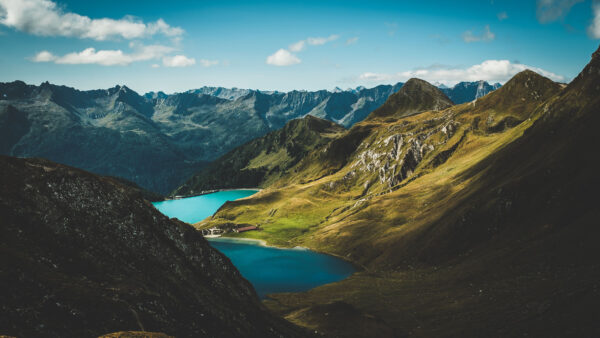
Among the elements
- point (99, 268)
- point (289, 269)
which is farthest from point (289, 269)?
point (99, 268)

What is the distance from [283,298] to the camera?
390 feet

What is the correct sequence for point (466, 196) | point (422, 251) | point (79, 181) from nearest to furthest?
point (79, 181)
point (422, 251)
point (466, 196)

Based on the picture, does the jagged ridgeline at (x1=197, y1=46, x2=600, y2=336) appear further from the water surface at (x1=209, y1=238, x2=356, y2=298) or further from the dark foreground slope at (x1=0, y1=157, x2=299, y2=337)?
the dark foreground slope at (x1=0, y1=157, x2=299, y2=337)

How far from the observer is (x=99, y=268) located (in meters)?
43.0

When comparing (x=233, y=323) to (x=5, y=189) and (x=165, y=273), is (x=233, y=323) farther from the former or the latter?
(x=5, y=189)

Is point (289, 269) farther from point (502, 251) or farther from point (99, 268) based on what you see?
point (99, 268)

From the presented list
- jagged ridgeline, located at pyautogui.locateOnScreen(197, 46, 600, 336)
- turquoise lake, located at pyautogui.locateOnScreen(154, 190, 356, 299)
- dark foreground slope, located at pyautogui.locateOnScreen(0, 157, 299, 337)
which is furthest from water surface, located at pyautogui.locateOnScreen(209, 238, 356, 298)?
dark foreground slope, located at pyautogui.locateOnScreen(0, 157, 299, 337)

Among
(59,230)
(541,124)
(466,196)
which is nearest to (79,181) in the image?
(59,230)

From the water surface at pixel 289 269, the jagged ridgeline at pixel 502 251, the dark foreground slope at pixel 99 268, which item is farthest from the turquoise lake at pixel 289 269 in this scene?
the dark foreground slope at pixel 99 268

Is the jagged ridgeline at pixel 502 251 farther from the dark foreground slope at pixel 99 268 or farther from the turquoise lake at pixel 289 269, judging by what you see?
the dark foreground slope at pixel 99 268

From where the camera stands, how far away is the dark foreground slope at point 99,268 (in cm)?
3033

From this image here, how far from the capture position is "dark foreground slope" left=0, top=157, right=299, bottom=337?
1194 inches

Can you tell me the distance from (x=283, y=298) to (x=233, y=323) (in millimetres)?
69309

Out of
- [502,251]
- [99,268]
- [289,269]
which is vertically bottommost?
[289,269]
